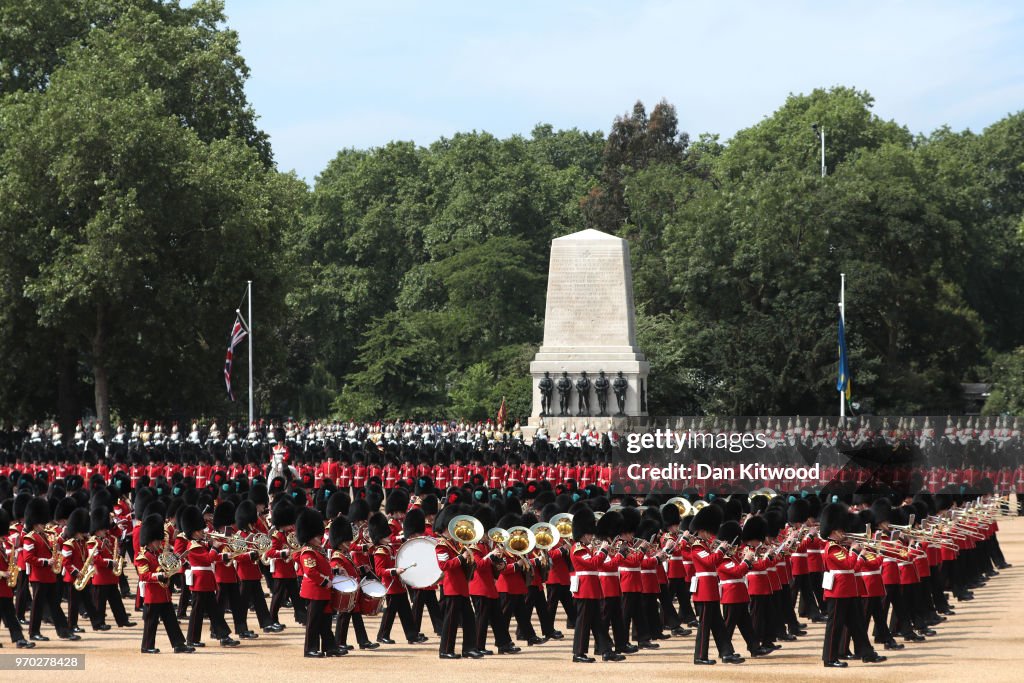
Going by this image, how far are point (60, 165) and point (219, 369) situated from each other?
8372 millimetres

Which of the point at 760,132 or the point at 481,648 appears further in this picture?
the point at 760,132

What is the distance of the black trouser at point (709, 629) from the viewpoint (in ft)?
48.1

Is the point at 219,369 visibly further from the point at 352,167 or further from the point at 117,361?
the point at 352,167

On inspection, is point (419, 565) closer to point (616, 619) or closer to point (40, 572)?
point (616, 619)

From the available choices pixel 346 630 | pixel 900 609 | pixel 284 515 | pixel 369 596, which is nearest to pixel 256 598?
pixel 284 515

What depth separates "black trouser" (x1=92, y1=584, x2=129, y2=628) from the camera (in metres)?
17.0

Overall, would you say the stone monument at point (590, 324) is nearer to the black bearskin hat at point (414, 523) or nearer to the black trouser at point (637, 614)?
the black trouser at point (637, 614)

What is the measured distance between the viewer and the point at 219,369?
49375 mm

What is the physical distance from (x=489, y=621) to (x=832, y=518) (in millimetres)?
3310

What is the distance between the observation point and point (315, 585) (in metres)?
14.9

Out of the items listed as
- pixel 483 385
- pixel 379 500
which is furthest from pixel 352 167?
pixel 379 500

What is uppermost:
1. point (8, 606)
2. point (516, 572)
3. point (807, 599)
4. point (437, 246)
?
point (437, 246)

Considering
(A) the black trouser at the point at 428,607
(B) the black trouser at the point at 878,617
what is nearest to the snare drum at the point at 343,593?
(A) the black trouser at the point at 428,607

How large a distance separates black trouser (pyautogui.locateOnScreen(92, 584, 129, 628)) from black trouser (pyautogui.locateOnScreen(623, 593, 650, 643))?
17.0ft
